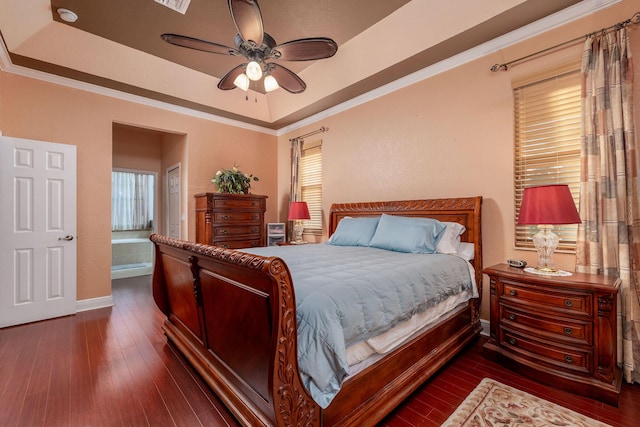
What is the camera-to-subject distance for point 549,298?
80.8 inches

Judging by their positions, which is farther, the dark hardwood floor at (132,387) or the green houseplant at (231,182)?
the green houseplant at (231,182)

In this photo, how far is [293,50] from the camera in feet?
7.67

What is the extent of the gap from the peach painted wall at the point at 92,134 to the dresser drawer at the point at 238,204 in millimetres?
718

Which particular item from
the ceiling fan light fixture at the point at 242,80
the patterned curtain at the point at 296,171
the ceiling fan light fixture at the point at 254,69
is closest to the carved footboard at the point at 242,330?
the ceiling fan light fixture at the point at 254,69

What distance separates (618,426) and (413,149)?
9.31 ft

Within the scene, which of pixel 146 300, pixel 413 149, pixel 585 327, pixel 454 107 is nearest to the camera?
pixel 585 327

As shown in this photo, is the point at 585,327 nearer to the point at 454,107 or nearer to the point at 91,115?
the point at 454,107

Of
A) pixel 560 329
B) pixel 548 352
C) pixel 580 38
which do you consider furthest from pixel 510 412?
pixel 580 38

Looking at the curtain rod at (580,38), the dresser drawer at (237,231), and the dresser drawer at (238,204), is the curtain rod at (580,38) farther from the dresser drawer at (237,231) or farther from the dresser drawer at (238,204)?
the dresser drawer at (237,231)

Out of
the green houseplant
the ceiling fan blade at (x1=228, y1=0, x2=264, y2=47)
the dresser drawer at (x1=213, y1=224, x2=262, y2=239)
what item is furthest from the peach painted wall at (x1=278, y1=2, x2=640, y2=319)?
the ceiling fan blade at (x1=228, y1=0, x2=264, y2=47)

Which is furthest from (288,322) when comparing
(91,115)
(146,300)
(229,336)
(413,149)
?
(91,115)

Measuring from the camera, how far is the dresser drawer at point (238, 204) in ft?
13.9

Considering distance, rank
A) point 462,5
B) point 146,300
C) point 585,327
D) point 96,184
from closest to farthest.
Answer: point 585,327 < point 462,5 < point 96,184 < point 146,300

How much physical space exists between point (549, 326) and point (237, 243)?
154 inches
